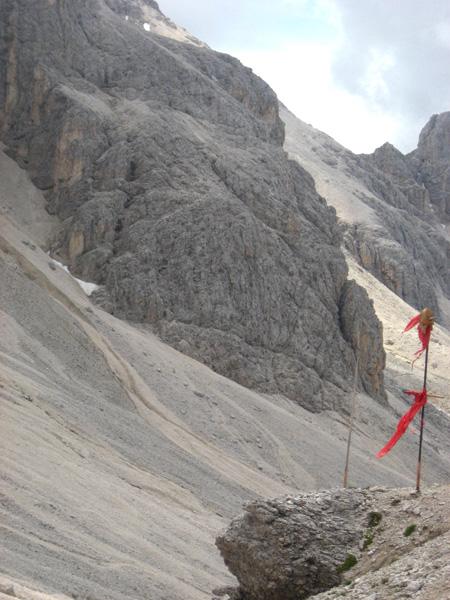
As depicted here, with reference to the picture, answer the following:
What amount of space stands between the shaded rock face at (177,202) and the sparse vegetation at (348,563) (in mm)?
38025

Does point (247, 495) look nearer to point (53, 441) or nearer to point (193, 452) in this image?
point (193, 452)

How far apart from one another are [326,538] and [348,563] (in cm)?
67

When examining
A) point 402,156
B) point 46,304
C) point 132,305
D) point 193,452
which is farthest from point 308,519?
point 402,156

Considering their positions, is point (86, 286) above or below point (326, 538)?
below

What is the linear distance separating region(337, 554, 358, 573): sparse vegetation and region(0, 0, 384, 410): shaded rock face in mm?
38025

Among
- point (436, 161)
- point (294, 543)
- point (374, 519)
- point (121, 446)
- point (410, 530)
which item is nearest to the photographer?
point (410, 530)

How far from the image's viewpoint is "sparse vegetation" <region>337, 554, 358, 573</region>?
1773cm

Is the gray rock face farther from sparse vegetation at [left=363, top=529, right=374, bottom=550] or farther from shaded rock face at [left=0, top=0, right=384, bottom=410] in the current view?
sparse vegetation at [left=363, top=529, right=374, bottom=550]

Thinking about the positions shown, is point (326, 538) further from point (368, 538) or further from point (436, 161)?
point (436, 161)

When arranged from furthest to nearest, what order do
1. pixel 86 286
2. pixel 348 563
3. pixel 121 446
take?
pixel 86 286 < pixel 121 446 < pixel 348 563

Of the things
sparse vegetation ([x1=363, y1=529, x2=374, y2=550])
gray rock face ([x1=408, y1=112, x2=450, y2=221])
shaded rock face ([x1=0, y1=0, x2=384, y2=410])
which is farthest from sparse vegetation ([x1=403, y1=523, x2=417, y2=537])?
A: gray rock face ([x1=408, y1=112, x2=450, y2=221])

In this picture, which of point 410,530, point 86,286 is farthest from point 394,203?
point 410,530

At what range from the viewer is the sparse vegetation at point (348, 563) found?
698 inches

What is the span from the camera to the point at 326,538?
715 inches
